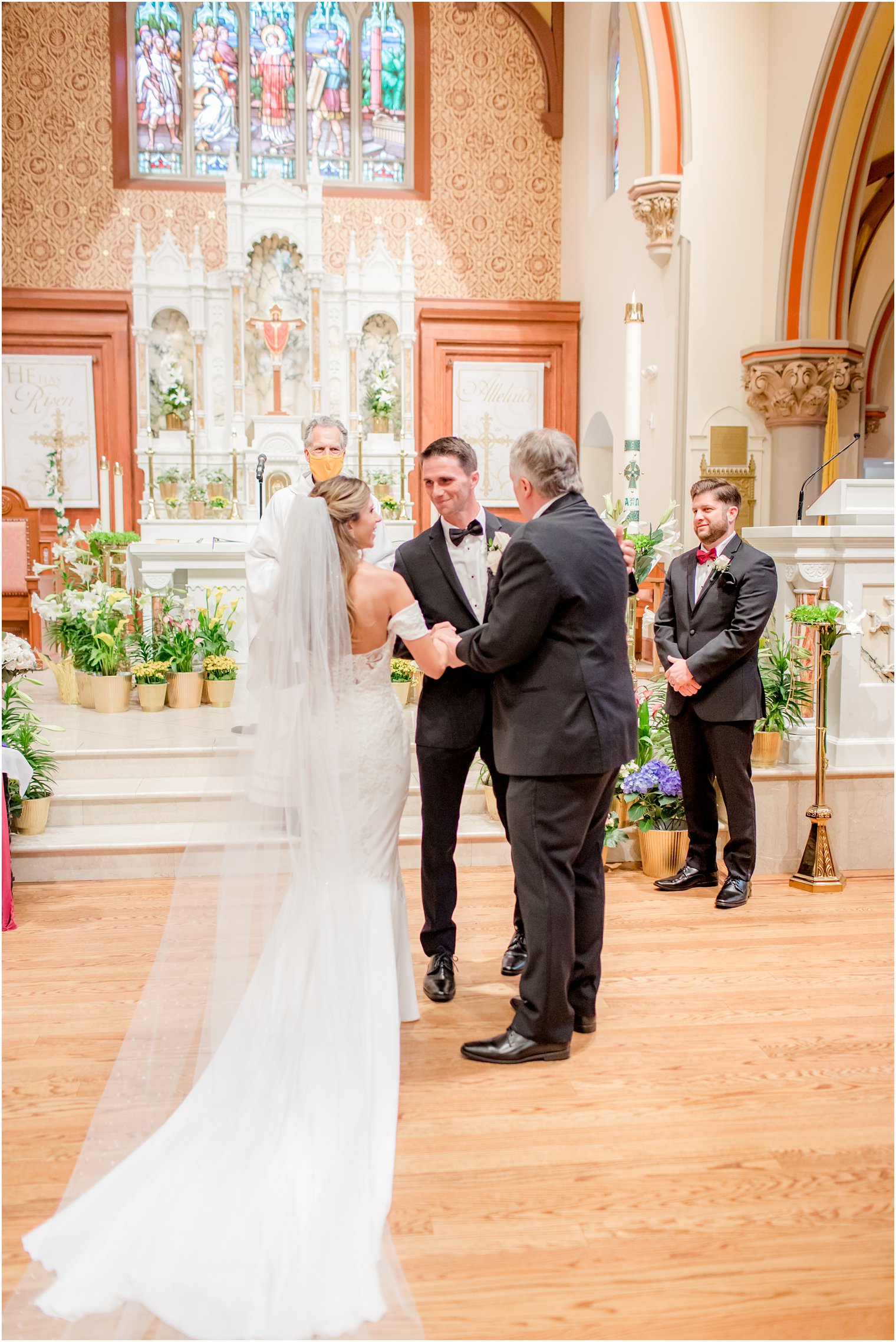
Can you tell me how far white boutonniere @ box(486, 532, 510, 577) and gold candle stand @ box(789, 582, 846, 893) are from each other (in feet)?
6.00

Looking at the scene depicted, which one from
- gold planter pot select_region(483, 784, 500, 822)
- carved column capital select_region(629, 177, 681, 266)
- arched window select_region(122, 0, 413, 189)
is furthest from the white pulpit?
arched window select_region(122, 0, 413, 189)

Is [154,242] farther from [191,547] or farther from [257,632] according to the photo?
[257,632]

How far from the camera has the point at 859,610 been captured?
194 inches

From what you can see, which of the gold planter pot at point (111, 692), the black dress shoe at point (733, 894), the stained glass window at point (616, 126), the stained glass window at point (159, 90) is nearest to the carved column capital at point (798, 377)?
the stained glass window at point (616, 126)

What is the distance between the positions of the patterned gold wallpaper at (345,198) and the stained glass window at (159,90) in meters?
0.33

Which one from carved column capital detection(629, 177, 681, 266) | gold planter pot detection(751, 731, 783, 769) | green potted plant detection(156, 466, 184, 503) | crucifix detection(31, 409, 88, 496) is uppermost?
carved column capital detection(629, 177, 681, 266)

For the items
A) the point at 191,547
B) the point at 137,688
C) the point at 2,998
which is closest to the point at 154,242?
the point at 191,547

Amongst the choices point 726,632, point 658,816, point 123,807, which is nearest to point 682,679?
point 726,632

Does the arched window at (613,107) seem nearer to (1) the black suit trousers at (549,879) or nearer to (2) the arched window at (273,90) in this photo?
(2) the arched window at (273,90)

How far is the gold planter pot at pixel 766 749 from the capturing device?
4965 mm

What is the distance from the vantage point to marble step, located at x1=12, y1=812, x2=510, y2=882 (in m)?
4.55

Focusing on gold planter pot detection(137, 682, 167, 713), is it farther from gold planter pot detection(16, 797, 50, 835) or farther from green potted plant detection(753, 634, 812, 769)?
green potted plant detection(753, 634, 812, 769)

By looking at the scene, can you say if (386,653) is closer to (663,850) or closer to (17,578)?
(663,850)

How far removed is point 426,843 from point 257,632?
1002mm
